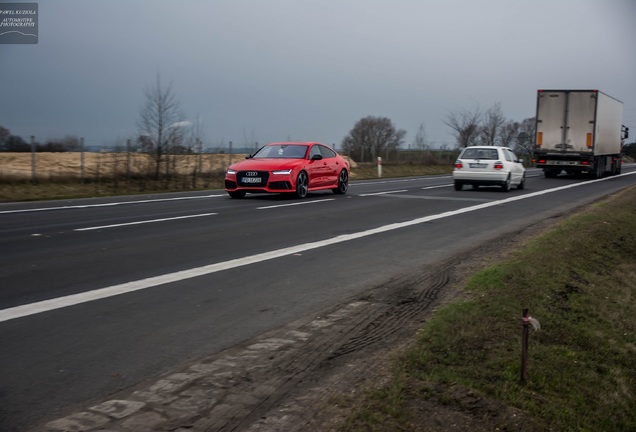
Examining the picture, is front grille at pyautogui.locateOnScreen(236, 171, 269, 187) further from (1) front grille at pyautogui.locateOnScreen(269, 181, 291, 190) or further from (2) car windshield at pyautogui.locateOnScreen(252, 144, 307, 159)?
(2) car windshield at pyautogui.locateOnScreen(252, 144, 307, 159)

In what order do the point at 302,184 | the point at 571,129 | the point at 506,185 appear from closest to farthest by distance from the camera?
the point at 302,184, the point at 506,185, the point at 571,129

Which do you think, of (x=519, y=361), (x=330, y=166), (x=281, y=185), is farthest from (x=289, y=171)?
(x=519, y=361)

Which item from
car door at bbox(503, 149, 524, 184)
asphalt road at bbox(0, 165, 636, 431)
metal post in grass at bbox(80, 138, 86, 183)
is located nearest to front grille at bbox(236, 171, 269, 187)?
asphalt road at bbox(0, 165, 636, 431)

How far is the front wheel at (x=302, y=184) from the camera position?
1794 centimetres

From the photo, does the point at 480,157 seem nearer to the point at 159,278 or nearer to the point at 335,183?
the point at 335,183

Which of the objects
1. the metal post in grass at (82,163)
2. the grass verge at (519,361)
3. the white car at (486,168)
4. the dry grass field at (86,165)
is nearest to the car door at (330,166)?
the white car at (486,168)

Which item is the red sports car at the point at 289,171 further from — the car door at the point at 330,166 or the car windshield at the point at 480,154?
the car windshield at the point at 480,154

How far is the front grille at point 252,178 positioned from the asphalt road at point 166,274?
2.02 m

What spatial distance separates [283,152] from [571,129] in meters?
18.9

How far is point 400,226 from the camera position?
39.9 feet

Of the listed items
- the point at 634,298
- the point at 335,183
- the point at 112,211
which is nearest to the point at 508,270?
the point at 634,298

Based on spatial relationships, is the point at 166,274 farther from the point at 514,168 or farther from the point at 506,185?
the point at 514,168

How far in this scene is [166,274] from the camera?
Result: 7.20 m

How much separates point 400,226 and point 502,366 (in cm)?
765
